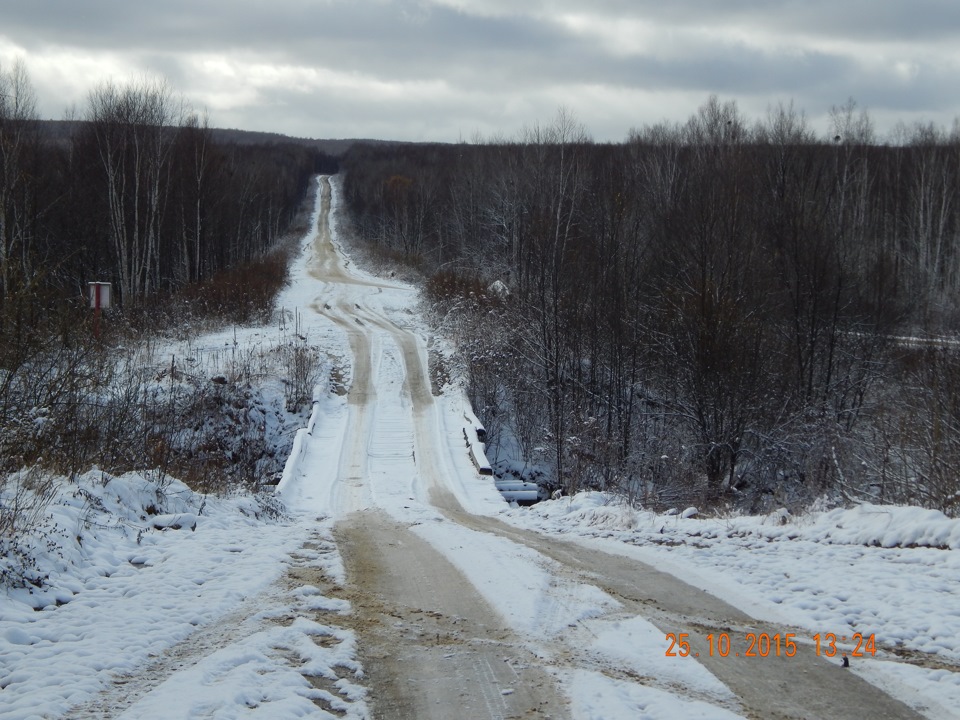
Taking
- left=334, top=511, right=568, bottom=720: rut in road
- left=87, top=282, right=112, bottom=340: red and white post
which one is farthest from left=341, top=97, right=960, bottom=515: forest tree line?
left=87, top=282, right=112, bottom=340: red and white post

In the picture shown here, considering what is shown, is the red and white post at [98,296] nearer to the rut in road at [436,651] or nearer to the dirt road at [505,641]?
the dirt road at [505,641]

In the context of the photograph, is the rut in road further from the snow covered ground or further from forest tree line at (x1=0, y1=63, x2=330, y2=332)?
forest tree line at (x1=0, y1=63, x2=330, y2=332)

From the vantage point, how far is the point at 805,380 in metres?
26.5

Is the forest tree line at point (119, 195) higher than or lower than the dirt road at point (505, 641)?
higher

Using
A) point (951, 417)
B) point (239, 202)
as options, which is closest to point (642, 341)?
point (951, 417)

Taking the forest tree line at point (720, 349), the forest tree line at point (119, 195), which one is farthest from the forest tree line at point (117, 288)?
the forest tree line at point (720, 349)

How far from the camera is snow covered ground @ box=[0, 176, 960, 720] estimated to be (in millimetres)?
5086
